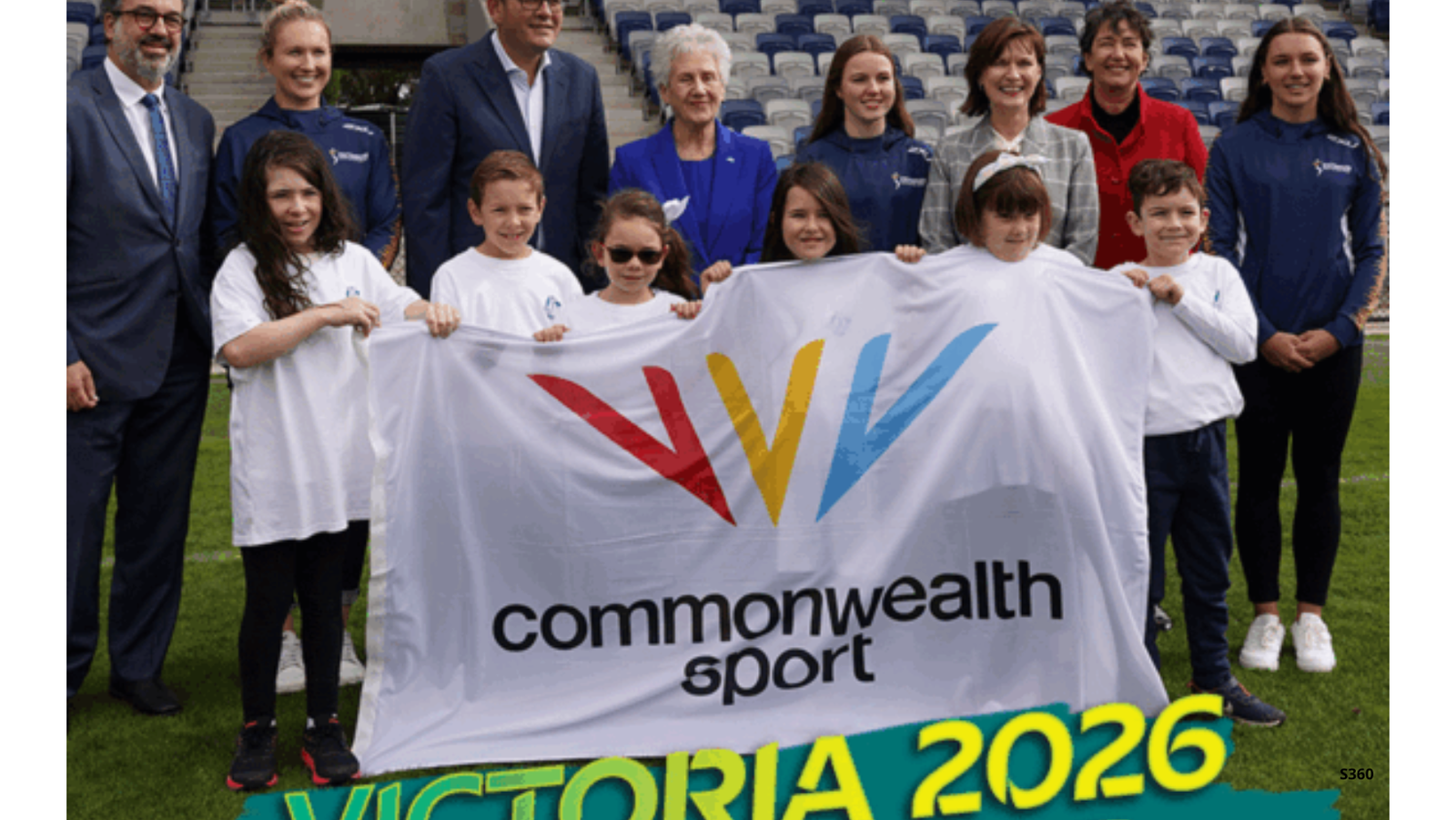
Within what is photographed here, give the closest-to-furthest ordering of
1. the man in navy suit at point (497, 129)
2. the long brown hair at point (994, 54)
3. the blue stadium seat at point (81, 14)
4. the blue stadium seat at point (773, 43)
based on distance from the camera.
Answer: the long brown hair at point (994, 54) → the man in navy suit at point (497, 129) → the blue stadium seat at point (81, 14) → the blue stadium seat at point (773, 43)

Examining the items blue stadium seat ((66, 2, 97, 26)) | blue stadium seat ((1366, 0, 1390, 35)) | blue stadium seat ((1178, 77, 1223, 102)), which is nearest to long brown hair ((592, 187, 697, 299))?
blue stadium seat ((66, 2, 97, 26))


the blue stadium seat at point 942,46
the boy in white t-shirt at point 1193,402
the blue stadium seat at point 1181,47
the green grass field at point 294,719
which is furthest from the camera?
the blue stadium seat at point 1181,47

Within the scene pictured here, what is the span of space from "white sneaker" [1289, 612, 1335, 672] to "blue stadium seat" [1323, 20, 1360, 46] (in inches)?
587

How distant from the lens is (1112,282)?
3.21 metres

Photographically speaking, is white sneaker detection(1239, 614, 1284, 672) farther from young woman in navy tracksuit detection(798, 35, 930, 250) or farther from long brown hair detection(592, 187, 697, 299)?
long brown hair detection(592, 187, 697, 299)

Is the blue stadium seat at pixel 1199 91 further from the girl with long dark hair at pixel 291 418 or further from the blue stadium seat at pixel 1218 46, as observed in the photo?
the girl with long dark hair at pixel 291 418

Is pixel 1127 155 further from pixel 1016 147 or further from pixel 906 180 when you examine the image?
pixel 906 180

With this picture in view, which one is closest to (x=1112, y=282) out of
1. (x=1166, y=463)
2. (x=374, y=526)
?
(x=1166, y=463)

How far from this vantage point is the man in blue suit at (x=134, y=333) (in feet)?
10.9

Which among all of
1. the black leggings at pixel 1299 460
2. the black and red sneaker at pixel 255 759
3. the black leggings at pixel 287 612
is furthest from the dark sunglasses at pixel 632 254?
the black leggings at pixel 1299 460

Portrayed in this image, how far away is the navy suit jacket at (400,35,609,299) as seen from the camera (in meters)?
3.69

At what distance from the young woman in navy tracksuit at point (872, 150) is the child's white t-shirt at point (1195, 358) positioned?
657 mm

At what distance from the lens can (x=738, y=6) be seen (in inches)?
618

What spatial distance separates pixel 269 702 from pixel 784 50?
1285 centimetres
